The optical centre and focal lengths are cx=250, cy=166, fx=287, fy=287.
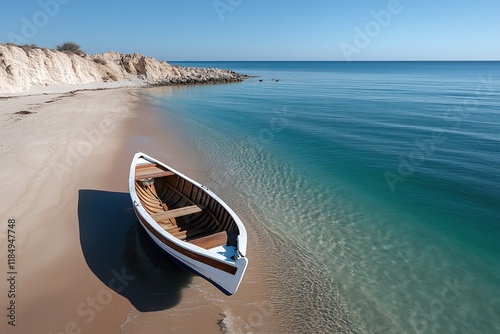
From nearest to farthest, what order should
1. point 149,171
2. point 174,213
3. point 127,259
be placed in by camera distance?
point 127,259, point 174,213, point 149,171

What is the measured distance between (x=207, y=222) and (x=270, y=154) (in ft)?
31.7

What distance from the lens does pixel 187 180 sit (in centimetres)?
1003

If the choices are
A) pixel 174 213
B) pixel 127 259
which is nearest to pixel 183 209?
pixel 174 213

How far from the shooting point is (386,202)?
12.0 m

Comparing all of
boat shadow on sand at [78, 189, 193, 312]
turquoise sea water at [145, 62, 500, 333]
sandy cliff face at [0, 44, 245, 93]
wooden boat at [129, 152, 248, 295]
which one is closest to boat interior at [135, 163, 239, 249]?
wooden boat at [129, 152, 248, 295]

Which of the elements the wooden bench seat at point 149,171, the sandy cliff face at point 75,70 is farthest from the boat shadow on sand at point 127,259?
the sandy cliff face at point 75,70

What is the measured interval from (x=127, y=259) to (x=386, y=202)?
9.98m

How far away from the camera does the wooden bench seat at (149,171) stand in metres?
10.4

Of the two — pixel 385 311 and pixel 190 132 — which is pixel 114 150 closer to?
pixel 190 132

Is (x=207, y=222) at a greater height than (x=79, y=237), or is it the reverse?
(x=207, y=222)

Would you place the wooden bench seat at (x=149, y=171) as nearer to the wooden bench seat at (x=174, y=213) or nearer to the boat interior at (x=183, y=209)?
the boat interior at (x=183, y=209)

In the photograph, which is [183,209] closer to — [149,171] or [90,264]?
[90,264]

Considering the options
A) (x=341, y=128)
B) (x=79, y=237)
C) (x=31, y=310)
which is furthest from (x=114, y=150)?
(x=341, y=128)

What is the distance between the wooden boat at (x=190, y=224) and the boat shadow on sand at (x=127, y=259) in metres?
0.79
